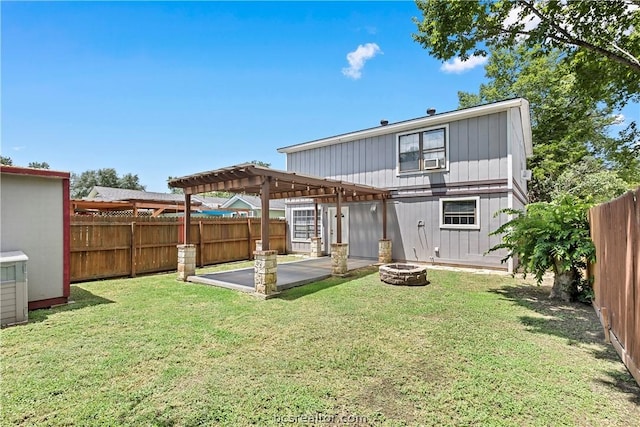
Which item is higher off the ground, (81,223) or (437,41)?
(437,41)

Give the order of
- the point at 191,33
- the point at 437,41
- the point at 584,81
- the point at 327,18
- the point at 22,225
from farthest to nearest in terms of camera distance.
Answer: the point at 327,18 → the point at 191,33 → the point at 584,81 → the point at 437,41 → the point at 22,225

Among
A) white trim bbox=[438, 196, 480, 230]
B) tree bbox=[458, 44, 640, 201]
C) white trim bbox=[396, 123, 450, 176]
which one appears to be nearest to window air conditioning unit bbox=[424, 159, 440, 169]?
white trim bbox=[396, 123, 450, 176]

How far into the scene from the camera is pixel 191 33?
882 cm

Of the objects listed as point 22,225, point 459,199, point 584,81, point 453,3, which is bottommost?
point 22,225

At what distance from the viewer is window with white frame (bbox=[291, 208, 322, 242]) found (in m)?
14.5

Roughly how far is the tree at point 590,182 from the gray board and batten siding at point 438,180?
6586 mm

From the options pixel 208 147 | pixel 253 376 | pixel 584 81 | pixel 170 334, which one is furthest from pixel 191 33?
pixel 208 147

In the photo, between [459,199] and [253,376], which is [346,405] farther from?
[459,199]

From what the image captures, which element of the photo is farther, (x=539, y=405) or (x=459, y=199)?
(x=459, y=199)

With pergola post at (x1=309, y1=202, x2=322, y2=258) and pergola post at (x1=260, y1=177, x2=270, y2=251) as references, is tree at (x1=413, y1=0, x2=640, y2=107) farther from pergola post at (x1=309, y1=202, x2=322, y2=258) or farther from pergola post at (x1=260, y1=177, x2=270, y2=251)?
pergola post at (x1=309, y1=202, x2=322, y2=258)

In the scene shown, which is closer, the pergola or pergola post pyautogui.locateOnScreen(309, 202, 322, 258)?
the pergola

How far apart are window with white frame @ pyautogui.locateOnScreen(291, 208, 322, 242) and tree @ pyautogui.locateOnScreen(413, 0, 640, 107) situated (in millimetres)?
8965

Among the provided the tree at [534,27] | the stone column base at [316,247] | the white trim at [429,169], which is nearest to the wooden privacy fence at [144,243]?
the stone column base at [316,247]

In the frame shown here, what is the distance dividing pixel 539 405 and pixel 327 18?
427 inches
